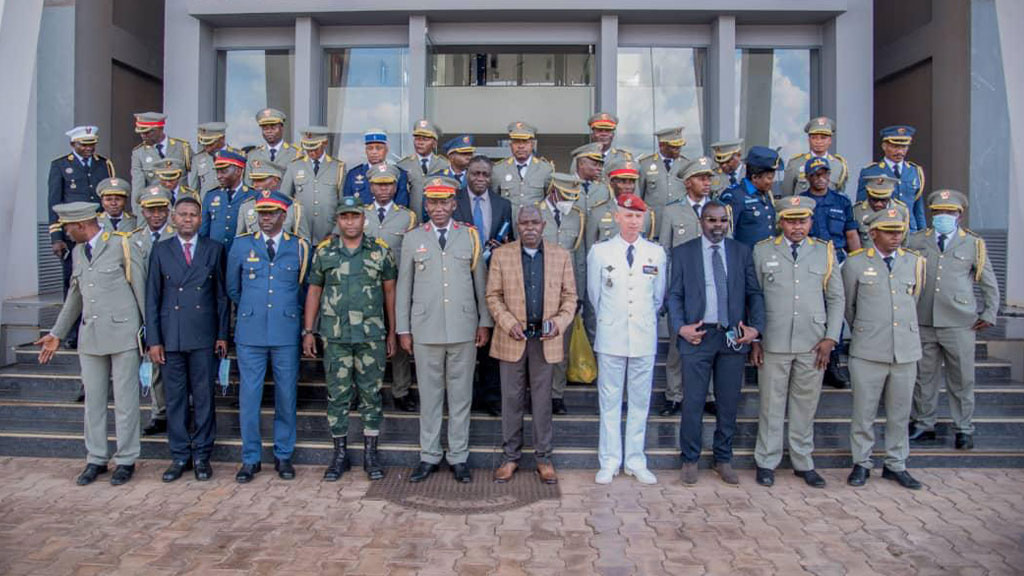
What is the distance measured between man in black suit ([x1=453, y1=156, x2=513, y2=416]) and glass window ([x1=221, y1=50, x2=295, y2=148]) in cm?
491

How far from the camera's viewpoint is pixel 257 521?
4.84m

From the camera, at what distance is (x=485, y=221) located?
21.6ft

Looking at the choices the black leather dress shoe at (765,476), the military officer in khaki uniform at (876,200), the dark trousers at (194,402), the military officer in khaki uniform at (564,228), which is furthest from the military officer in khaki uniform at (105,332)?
the military officer in khaki uniform at (876,200)

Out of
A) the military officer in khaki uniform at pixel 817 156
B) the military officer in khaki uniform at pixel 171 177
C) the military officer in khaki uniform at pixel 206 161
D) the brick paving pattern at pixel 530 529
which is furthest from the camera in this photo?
the military officer in khaki uniform at pixel 206 161

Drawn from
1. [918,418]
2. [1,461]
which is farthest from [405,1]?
[918,418]

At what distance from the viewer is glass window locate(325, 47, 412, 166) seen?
1036cm

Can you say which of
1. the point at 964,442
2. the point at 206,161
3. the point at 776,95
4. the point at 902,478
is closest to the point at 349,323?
the point at 206,161

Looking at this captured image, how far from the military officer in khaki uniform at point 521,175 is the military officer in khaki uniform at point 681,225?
1.13 metres

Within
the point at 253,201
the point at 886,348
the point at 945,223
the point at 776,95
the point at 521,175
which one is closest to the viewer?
the point at 886,348

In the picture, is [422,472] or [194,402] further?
[194,402]

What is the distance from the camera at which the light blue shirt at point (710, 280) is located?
222 inches

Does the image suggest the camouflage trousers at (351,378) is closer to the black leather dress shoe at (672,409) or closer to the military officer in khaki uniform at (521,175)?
the military officer in khaki uniform at (521,175)

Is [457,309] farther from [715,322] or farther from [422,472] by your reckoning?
[715,322]

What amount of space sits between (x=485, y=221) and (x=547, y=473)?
7.13 ft
